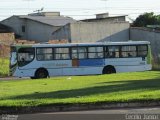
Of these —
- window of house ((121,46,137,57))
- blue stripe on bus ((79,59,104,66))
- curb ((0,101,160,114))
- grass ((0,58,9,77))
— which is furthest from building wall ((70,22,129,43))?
curb ((0,101,160,114))

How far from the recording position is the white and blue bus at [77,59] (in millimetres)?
36450

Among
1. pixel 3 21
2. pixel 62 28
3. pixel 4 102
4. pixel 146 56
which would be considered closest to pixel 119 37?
pixel 62 28

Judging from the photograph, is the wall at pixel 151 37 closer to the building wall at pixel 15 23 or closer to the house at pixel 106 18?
the house at pixel 106 18

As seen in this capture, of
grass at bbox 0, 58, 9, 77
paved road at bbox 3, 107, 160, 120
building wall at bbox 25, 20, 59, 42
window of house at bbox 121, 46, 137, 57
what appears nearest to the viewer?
paved road at bbox 3, 107, 160, 120

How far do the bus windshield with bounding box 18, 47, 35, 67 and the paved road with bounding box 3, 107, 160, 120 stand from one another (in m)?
21.8

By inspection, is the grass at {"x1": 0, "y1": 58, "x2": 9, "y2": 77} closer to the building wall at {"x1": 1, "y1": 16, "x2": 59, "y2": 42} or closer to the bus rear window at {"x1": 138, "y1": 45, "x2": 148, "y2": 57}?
the bus rear window at {"x1": 138, "y1": 45, "x2": 148, "y2": 57}

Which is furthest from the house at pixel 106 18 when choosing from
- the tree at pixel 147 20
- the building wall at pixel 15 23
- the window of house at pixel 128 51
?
the window of house at pixel 128 51

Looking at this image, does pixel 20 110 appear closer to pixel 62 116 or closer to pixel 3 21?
pixel 62 116

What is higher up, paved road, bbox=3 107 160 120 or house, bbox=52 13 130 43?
house, bbox=52 13 130 43

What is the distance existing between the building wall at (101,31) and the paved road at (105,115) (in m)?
54.2

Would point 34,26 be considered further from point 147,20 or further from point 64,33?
point 147,20

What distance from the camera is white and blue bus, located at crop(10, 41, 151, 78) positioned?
120ft

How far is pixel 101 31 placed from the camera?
7194 cm

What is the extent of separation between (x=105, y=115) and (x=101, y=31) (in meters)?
58.6
